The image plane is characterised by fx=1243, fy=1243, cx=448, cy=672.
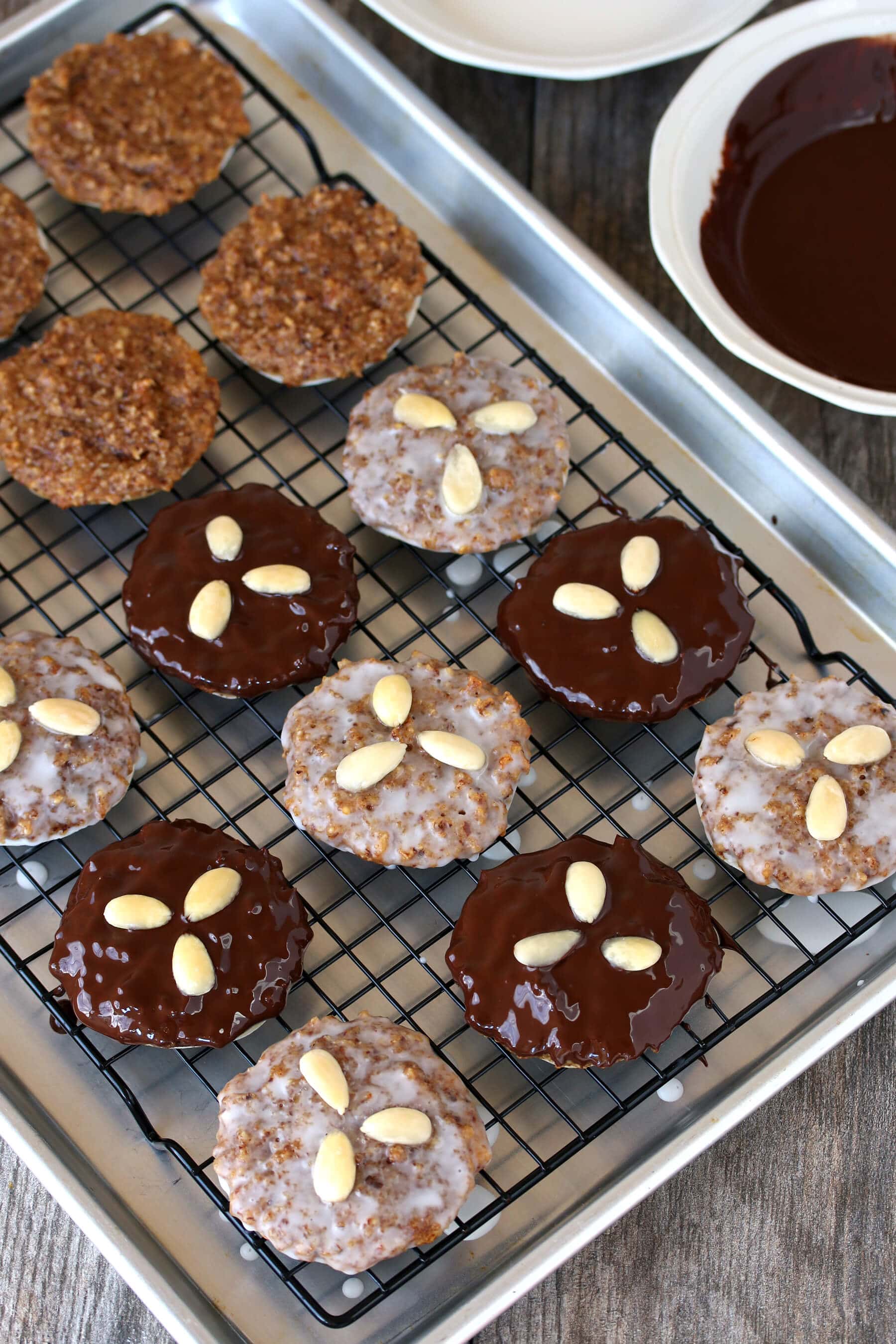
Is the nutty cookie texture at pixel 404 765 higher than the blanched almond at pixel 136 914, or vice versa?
the nutty cookie texture at pixel 404 765

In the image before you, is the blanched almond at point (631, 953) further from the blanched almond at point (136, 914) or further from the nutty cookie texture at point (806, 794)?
the blanched almond at point (136, 914)

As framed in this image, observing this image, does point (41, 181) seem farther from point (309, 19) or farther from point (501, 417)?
point (501, 417)

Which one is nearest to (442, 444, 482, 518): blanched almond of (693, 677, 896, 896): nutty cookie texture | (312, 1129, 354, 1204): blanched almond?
(693, 677, 896, 896): nutty cookie texture

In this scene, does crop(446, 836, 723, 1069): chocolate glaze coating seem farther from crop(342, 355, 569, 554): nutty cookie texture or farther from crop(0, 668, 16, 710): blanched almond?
crop(0, 668, 16, 710): blanched almond

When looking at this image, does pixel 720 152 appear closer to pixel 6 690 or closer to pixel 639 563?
pixel 639 563

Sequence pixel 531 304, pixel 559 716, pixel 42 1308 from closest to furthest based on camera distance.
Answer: pixel 42 1308 → pixel 559 716 → pixel 531 304

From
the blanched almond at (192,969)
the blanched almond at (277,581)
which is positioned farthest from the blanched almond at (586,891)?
the blanched almond at (277,581)

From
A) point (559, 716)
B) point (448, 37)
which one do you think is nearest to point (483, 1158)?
point (559, 716)
